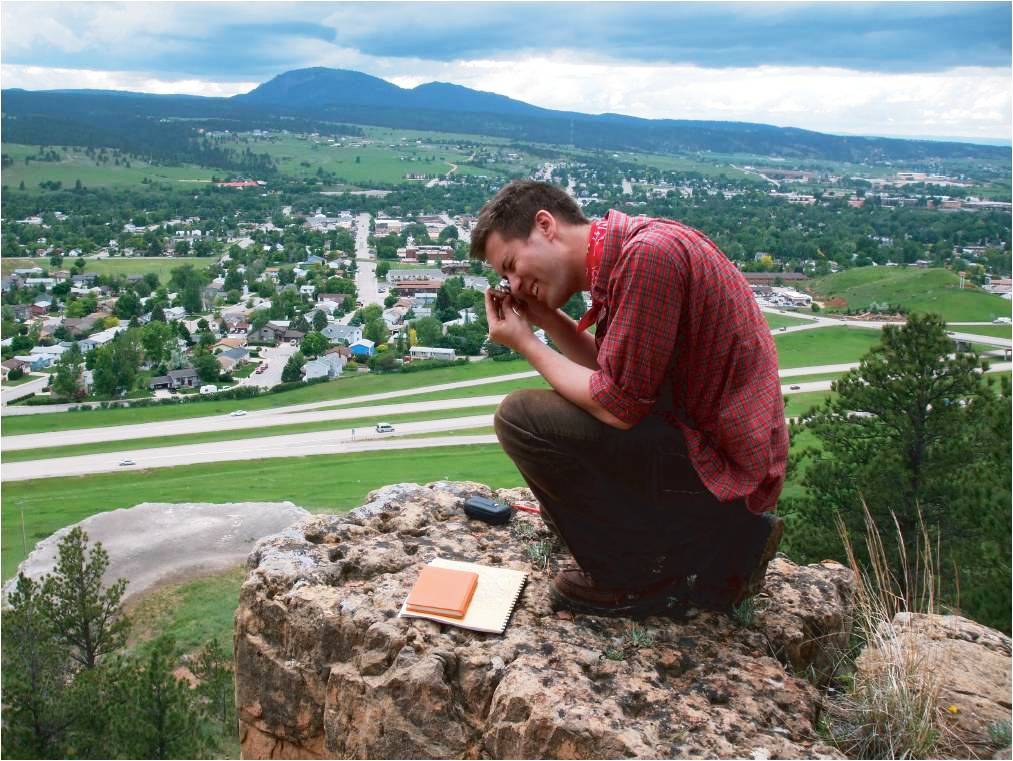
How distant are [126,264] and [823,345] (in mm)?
71225

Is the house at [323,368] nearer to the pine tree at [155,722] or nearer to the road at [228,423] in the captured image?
the road at [228,423]

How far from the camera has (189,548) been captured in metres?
19.6

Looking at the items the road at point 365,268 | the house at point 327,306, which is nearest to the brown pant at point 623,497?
the house at point 327,306

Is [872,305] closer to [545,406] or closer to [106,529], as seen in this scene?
[106,529]

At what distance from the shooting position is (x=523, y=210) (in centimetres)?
370

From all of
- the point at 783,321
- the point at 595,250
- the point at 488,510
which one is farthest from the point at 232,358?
the point at 595,250

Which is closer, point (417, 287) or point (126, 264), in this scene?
point (417, 287)

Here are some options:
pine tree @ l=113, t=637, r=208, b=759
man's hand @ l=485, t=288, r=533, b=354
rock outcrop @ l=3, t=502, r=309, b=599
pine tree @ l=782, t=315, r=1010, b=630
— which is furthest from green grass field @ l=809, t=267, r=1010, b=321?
man's hand @ l=485, t=288, r=533, b=354

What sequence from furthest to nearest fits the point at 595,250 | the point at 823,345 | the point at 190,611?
the point at 823,345
the point at 190,611
the point at 595,250

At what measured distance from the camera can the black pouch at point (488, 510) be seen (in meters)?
5.35

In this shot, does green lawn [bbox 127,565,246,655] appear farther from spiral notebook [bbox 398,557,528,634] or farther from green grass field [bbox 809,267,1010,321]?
green grass field [bbox 809,267,1010,321]

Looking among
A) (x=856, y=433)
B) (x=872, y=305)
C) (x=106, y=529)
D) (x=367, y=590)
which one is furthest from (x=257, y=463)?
(x=872, y=305)

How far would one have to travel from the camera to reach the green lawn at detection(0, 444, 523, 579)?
2467 centimetres

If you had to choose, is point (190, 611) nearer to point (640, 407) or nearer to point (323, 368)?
point (640, 407)
